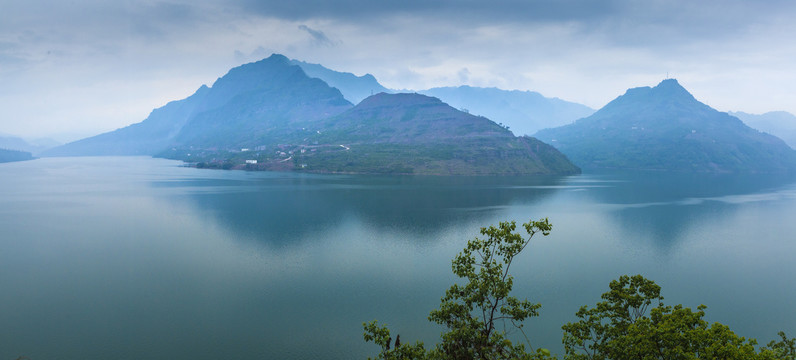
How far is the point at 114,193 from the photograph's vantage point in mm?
172625

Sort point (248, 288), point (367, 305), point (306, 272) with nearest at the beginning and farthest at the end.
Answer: point (367, 305)
point (248, 288)
point (306, 272)

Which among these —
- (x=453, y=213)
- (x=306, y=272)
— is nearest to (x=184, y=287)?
(x=306, y=272)

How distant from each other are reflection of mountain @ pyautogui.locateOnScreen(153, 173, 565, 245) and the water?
1.13 m

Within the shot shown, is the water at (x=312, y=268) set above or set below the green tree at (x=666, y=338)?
below

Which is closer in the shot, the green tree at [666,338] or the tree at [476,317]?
the green tree at [666,338]

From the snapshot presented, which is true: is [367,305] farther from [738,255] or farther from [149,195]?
[149,195]

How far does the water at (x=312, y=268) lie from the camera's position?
48.6 meters

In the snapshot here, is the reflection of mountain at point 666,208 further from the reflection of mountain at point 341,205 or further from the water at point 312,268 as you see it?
the reflection of mountain at point 341,205

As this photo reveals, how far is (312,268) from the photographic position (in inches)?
2864

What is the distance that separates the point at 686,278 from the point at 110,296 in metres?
89.6

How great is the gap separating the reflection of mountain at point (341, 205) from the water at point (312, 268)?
3.71ft

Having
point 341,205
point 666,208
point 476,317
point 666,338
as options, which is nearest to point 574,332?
point 666,338

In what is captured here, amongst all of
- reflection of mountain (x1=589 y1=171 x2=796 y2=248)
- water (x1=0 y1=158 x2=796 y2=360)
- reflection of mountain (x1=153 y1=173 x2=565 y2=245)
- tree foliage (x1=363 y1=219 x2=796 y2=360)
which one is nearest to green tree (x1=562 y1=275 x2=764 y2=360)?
tree foliage (x1=363 y1=219 x2=796 y2=360)

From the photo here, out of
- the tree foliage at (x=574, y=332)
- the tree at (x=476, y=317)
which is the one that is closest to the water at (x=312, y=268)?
the tree at (x=476, y=317)
